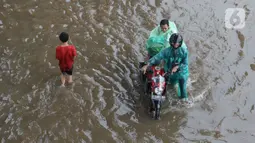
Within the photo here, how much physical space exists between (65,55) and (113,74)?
1595mm

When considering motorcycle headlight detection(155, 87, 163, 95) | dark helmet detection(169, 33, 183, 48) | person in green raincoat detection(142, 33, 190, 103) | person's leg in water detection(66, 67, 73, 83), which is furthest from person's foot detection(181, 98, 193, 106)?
person's leg in water detection(66, 67, 73, 83)

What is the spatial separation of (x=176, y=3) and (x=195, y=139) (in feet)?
19.1

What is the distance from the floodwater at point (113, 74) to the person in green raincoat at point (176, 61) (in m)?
0.63

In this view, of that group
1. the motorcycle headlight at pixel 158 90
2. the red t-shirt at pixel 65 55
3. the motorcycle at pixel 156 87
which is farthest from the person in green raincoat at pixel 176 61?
the red t-shirt at pixel 65 55

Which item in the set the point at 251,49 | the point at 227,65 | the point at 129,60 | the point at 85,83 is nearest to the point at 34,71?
the point at 85,83

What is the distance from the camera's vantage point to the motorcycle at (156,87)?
7129 millimetres

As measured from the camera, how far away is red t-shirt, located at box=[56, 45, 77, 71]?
737cm

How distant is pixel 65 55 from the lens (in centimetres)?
745

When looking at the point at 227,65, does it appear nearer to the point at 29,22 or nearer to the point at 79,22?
the point at 79,22

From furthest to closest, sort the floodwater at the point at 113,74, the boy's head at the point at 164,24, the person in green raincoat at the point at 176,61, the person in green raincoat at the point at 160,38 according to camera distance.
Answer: the person in green raincoat at the point at 160,38 < the boy's head at the point at 164,24 < the floodwater at the point at 113,74 < the person in green raincoat at the point at 176,61

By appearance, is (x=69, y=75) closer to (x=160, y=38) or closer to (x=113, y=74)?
(x=113, y=74)

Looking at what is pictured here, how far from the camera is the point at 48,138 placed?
22.2 ft

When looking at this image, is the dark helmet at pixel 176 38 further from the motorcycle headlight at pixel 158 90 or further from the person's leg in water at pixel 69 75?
the person's leg in water at pixel 69 75

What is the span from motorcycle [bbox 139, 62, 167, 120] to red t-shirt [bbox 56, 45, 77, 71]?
1607mm
